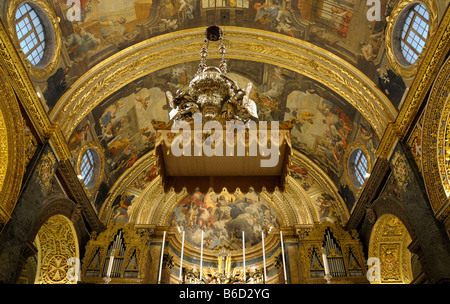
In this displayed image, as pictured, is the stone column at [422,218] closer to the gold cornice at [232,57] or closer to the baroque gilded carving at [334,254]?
the gold cornice at [232,57]

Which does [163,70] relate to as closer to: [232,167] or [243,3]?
[243,3]

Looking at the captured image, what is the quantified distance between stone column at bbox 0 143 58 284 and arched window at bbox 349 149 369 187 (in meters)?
9.77

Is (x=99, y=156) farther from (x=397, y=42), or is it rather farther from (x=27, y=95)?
(x=397, y=42)

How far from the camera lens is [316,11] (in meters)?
10.2

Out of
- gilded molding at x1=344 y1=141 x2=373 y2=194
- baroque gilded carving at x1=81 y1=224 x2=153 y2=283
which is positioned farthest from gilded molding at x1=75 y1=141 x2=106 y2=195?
gilded molding at x1=344 y1=141 x2=373 y2=194

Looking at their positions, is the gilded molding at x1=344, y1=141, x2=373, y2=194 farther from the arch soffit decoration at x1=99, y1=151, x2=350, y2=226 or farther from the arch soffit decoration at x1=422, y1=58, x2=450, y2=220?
the arch soffit decoration at x1=422, y1=58, x2=450, y2=220

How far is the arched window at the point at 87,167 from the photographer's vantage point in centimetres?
1195

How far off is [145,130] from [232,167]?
21.3ft

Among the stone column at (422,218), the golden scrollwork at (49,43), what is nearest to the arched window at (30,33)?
the golden scrollwork at (49,43)

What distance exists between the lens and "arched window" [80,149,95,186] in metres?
11.9

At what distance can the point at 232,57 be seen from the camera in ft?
39.4

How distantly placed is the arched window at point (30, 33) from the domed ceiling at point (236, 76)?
62 centimetres

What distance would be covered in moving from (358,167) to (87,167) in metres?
9.77
